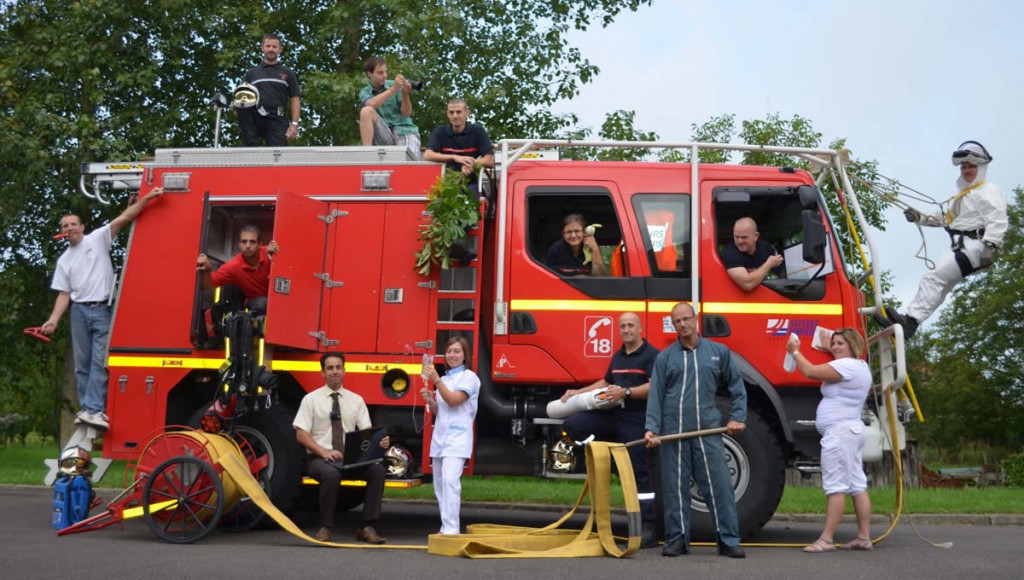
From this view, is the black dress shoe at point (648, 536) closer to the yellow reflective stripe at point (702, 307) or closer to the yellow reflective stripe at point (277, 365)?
the yellow reflective stripe at point (702, 307)

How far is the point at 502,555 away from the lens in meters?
8.34

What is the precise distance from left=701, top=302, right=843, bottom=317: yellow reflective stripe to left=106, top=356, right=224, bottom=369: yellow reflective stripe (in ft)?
14.0

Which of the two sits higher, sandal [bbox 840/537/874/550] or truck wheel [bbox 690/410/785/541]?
truck wheel [bbox 690/410/785/541]

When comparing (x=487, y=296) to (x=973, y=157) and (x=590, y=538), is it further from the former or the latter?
(x=973, y=157)

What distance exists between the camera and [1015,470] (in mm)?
22578

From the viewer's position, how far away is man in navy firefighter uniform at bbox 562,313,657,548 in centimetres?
899

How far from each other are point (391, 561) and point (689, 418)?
250 cm

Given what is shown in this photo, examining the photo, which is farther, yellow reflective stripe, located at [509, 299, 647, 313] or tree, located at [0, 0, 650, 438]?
tree, located at [0, 0, 650, 438]

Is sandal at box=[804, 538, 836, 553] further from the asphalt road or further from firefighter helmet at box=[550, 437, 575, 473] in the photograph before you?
firefighter helmet at box=[550, 437, 575, 473]

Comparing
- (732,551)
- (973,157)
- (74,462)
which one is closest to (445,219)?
(732,551)

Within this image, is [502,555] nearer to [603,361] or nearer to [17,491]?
[603,361]

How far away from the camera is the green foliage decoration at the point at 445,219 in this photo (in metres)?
9.39

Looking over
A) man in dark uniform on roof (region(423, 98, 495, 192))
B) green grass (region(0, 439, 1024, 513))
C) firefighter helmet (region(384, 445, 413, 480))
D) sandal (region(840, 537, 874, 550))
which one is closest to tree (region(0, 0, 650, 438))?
green grass (region(0, 439, 1024, 513))

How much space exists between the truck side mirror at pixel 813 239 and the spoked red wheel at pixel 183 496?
505cm
